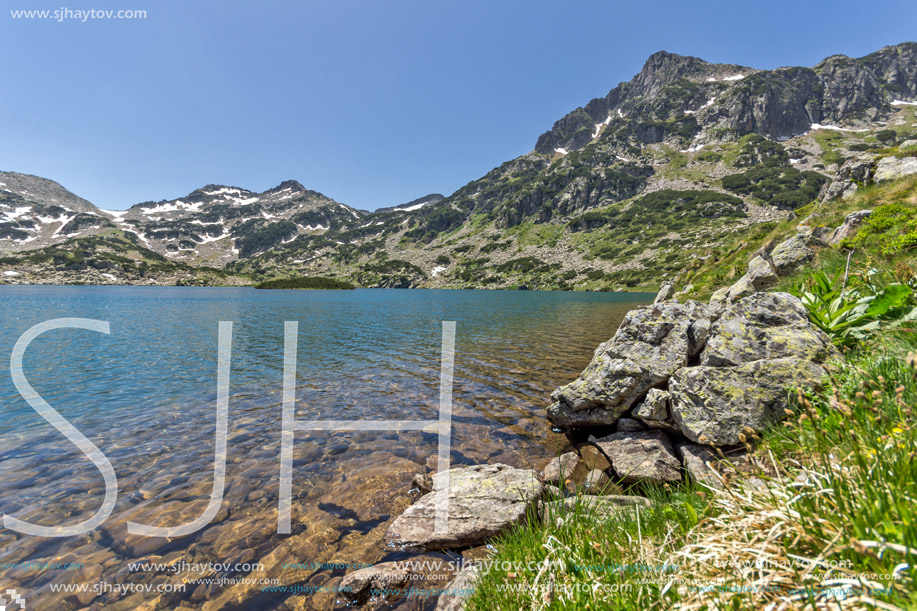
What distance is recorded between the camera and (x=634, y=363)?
35.1 feet

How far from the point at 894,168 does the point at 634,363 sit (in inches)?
1017

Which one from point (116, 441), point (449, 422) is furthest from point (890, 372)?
point (116, 441)

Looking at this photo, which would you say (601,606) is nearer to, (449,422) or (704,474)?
(704,474)

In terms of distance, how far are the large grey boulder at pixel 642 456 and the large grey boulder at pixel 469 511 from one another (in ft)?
8.23

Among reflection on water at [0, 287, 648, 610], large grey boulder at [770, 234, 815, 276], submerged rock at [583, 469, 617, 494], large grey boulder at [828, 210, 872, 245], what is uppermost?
large grey boulder at [828, 210, 872, 245]

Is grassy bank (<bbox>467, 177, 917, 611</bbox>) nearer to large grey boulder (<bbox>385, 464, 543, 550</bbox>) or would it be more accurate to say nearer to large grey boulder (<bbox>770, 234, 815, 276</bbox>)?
large grey boulder (<bbox>385, 464, 543, 550</bbox>)

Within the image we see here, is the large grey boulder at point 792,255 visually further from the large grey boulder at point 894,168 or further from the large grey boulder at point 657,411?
the large grey boulder at point 657,411

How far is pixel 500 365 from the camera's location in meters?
21.6

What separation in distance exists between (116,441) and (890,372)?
17.8m

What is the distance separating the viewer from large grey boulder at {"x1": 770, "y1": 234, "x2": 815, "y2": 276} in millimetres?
15867

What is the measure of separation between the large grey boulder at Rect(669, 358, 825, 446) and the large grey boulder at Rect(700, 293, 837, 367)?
17.1 inches

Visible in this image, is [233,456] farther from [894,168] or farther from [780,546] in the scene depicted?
[894,168]

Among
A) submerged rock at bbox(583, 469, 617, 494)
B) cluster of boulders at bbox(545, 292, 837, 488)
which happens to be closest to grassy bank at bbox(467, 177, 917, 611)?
cluster of boulders at bbox(545, 292, 837, 488)

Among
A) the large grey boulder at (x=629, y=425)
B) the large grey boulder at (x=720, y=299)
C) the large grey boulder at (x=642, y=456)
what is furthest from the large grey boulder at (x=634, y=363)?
the large grey boulder at (x=720, y=299)
